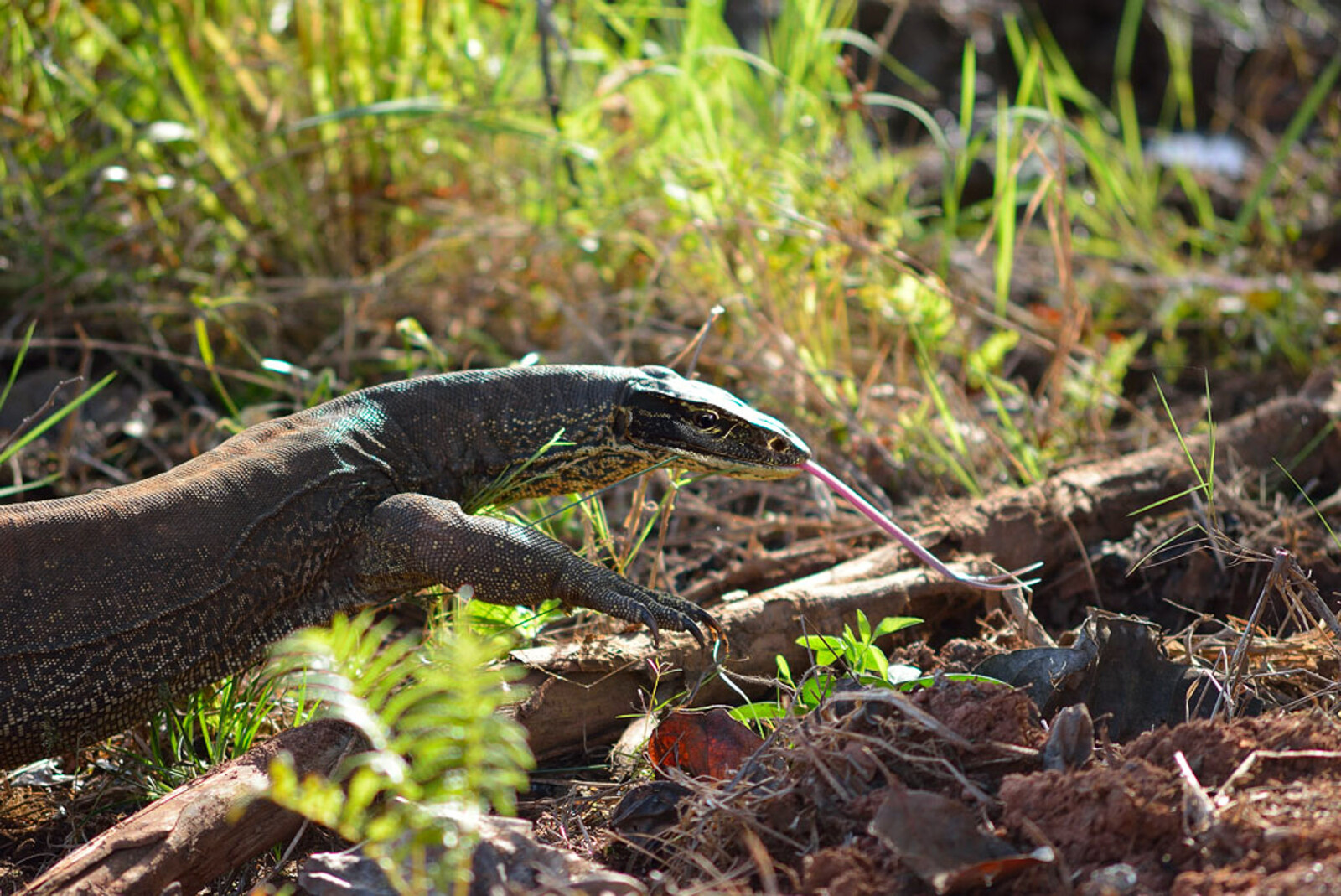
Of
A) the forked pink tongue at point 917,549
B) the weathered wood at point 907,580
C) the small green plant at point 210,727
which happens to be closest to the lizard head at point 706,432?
the forked pink tongue at point 917,549

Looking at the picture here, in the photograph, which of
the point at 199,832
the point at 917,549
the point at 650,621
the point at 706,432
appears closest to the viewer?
the point at 199,832

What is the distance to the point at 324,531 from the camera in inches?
133

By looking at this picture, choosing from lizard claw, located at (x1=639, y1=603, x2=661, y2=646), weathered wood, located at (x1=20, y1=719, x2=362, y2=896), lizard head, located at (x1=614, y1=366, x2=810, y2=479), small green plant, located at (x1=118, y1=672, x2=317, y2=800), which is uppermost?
lizard head, located at (x1=614, y1=366, x2=810, y2=479)

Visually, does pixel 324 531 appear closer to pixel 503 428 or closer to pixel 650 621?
pixel 503 428

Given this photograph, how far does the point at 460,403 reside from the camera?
3670 millimetres

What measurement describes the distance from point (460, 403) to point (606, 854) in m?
1.58

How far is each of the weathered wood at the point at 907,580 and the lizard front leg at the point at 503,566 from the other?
0.11 m

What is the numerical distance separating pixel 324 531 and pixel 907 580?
1.74 metres

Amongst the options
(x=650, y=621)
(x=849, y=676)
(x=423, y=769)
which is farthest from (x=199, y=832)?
(x=849, y=676)

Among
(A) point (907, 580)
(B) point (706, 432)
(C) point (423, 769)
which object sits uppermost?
(C) point (423, 769)

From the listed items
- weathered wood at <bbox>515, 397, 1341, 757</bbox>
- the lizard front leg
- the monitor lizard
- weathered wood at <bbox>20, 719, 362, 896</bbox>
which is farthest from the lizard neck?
weathered wood at <bbox>20, 719, 362, 896</bbox>

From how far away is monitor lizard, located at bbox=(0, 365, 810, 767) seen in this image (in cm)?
306

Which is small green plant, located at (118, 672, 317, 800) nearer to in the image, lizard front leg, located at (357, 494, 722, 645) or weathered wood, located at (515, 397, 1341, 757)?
lizard front leg, located at (357, 494, 722, 645)

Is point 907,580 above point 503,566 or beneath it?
beneath
